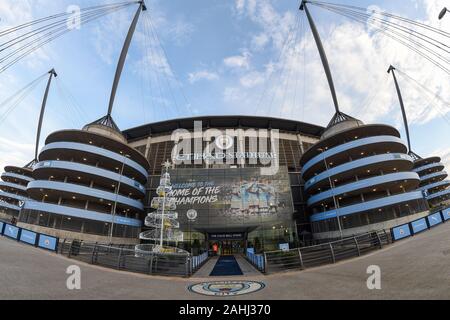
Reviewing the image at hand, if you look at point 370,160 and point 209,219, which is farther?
point 209,219

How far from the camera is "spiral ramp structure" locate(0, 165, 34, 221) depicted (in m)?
60.4

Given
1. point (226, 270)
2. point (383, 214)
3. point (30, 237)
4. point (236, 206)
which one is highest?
point (236, 206)

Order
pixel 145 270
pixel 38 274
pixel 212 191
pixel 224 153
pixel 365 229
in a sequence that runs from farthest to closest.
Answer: pixel 224 153 < pixel 212 191 < pixel 365 229 < pixel 145 270 < pixel 38 274

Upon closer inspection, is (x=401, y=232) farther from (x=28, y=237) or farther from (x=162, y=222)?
(x=28, y=237)

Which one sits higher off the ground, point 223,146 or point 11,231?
point 223,146

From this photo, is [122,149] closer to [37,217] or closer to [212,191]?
[37,217]

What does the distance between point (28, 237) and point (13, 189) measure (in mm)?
65150

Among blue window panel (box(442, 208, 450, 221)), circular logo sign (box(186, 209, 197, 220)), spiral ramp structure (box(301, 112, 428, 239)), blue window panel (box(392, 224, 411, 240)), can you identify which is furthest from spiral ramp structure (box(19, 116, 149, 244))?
blue window panel (box(442, 208, 450, 221))

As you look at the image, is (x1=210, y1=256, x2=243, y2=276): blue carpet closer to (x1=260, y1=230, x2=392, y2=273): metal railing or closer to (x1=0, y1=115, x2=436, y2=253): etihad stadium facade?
(x1=260, y1=230, x2=392, y2=273): metal railing

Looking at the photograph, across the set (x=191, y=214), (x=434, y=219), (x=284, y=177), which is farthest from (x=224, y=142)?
(x=434, y=219)

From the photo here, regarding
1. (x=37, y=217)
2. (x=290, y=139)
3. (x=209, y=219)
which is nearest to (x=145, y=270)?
(x=209, y=219)

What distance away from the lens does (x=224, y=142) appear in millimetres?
53875

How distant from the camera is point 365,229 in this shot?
111 ft
